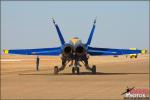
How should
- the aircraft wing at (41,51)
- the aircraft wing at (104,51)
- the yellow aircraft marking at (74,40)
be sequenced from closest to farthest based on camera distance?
the yellow aircraft marking at (74,40)
the aircraft wing at (41,51)
the aircraft wing at (104,51)

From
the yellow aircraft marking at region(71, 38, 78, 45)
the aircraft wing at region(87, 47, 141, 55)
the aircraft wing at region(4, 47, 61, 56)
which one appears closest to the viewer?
the yellow aircraft marking at region(71, 38, 78, 45)

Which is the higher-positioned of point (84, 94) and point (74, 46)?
point (74, 46)

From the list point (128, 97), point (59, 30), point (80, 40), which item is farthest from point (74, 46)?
point (128, 97)

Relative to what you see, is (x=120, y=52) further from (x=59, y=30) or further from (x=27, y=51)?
(x=27, y=51)

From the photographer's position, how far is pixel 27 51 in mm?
36062

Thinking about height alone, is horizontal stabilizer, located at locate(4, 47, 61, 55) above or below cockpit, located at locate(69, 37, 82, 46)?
below

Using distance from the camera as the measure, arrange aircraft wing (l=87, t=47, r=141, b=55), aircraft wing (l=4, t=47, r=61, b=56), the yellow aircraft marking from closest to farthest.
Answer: the yellow aircraft marking
aircraft wing (l=4, t=47, r=61, b=56)
aircraft wing (l=87, t=47, r=141, b=55)

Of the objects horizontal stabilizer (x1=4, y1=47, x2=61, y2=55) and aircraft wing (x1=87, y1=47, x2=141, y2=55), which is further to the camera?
aircraft wing (x1=87, y1=47, x2=141, y2=55)

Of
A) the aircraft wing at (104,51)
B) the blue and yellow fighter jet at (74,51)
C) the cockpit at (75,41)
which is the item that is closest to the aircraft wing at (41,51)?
the blue and yellow fighter jet at (74,51)

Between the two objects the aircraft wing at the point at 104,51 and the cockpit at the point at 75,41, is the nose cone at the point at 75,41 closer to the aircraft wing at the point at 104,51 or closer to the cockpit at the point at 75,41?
the cockpit at the point at 75,41

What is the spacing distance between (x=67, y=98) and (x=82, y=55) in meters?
17.3

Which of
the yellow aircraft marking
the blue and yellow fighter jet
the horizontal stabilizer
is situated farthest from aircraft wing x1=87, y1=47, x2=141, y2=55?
the yellow aircraft marking

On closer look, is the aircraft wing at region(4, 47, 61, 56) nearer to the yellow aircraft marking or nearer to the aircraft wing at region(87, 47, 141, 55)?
the aircraft wing at region(87, 47, 141, 55)

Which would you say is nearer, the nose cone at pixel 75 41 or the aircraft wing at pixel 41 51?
the nose cone at pixel 75 41
